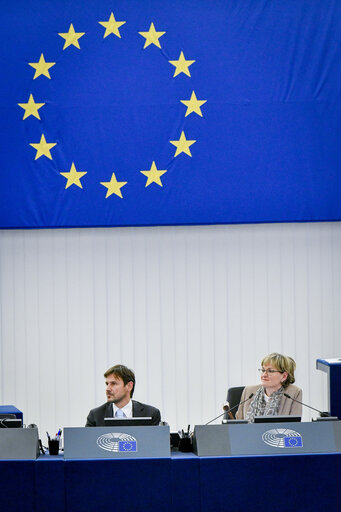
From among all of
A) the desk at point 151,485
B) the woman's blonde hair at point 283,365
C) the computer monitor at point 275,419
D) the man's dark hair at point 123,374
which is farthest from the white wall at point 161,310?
the desk at point 151,485

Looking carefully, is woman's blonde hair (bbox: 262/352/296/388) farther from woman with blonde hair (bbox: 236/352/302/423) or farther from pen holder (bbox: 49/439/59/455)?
pen holder (bbox: 49/439/59/455)

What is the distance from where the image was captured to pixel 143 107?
661 cm

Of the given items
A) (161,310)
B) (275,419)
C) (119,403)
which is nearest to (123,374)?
(119,403)

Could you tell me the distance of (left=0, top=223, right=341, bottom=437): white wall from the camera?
6.83 meters

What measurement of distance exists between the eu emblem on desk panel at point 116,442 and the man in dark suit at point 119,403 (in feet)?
2.70

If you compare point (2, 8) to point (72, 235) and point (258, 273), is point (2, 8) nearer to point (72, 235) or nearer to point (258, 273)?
point (72, 235)

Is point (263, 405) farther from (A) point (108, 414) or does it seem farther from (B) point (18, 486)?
(B) point (18, 486)

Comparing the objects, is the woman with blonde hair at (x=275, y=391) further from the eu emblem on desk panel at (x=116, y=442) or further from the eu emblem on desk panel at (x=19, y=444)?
the eu emblem on desk panel at (x=19, y=444)

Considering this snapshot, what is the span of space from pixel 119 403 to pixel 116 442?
2.99 ft

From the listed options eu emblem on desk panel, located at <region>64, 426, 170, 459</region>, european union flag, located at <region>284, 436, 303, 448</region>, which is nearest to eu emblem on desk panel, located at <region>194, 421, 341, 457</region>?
european union flag, located at <region>284, 436, 303, 448</region>

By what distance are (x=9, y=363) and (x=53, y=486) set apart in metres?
2.61

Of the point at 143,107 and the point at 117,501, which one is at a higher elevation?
the point at 143,107

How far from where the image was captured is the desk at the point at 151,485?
4.34 metres

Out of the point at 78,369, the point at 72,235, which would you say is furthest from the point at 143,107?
the point at 78,369
